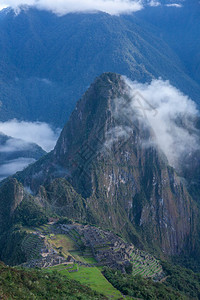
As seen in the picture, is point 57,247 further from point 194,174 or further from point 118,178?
point 194,174

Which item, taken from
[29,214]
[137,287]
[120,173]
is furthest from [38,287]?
[120,173]

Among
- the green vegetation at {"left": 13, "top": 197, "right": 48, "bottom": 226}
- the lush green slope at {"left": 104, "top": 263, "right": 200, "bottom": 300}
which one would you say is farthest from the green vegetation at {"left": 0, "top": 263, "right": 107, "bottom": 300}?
the green vegetation at {"left": 13, "top": 197, "right": 48, "bottom": 226}

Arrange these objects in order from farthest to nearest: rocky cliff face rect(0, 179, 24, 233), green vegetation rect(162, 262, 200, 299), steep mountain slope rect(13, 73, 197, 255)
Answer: steep mountain slope rect(13, 73, 197, 255), rocky cliff face rect(0, 179, 24, 233), green vegetation rect(162, 262, 200, 299)

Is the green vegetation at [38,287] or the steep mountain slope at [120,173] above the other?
the steep mountain slope at [120,173]

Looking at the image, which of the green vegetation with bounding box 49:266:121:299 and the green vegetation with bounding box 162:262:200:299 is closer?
the green vegetation with bounding box 49:266:121:299

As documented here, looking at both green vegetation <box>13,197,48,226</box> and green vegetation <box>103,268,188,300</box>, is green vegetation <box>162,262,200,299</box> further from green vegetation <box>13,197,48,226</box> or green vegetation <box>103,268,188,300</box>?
green vegetation <box>13,197,48,226</box>

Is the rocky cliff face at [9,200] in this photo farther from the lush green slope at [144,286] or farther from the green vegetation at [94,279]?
the lush green slope at [144,286]

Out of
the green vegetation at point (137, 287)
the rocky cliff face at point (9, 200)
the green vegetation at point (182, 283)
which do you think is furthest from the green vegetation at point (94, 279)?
the rocky cliff face at point (9, 200)
